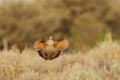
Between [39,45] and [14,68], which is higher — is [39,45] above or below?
above

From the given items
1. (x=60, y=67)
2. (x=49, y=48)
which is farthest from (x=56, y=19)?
(x=49, y=48)

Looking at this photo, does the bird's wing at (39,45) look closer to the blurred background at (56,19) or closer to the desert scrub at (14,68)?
the desert scrub at (14,68)

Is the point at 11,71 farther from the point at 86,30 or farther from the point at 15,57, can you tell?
the point at 86,30

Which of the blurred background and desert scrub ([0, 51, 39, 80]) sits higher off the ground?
the blurred background

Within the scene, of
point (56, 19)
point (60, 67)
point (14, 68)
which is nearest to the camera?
point (14, 68)

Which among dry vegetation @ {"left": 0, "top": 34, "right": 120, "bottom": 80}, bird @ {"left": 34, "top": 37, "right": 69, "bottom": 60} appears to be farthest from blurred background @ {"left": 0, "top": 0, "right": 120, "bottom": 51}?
bird @ {"left": 34, "top": 37, "right": 69, "bottom": 60}

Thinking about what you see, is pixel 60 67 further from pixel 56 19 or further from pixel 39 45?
pixel 56 19

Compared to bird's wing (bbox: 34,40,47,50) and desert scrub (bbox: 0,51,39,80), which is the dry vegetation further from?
bird's wing (bbox: 34,40,47,50)
